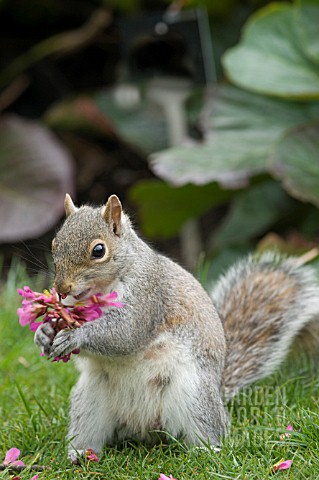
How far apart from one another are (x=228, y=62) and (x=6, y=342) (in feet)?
5.50

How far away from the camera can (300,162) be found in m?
3.65

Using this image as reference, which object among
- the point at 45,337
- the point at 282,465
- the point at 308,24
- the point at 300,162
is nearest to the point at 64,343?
the point at 45,337

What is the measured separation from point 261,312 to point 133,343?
65cm

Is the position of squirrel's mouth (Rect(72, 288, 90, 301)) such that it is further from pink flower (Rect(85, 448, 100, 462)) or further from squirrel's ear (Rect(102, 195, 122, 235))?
pink flower (Rect(85, 448, 100, 462))

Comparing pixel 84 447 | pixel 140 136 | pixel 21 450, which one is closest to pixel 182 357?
pixel 84 447

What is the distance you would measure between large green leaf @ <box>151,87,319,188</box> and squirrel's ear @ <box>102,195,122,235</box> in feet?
4.85

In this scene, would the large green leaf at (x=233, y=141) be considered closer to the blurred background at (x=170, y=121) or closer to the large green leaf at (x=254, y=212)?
the blurred background at (x=170, y=121)

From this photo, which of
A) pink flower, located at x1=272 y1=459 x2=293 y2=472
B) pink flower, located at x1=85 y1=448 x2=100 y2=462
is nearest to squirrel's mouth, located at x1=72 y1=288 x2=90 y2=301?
pink flower, located at x1=85 y1=448 x2=100 y2=462

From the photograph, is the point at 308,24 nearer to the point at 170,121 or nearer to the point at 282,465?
the point at 170,121

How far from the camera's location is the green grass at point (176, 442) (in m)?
2.10

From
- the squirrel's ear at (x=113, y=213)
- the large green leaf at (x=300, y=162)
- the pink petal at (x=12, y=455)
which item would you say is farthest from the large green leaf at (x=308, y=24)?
the pink petal at (x=12, y=455)

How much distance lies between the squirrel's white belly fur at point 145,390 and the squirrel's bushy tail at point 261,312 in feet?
1.08

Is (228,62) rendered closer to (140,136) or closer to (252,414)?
(140,136)

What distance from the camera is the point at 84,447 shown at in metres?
2.29
